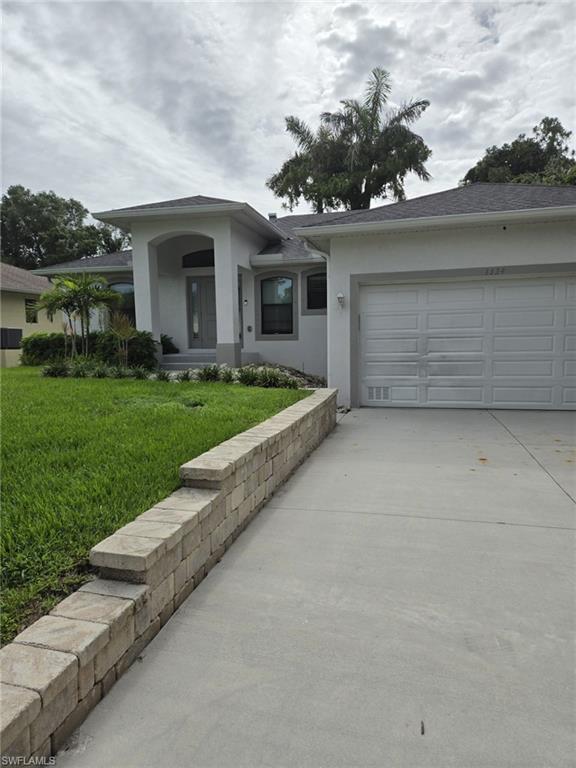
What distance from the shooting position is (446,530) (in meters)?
3.53

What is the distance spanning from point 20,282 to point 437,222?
16.8 metres

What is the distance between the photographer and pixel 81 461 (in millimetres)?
3672

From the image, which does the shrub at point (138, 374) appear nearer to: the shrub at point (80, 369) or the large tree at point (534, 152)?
the shrub at point (80, 369)

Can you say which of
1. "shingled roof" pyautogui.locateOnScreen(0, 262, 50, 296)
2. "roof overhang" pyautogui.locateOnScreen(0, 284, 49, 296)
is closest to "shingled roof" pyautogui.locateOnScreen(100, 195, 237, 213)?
"roof overhang" pyautogui.locateOnScreen(0, 284, 49, 296)

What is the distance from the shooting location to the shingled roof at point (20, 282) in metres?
17.6

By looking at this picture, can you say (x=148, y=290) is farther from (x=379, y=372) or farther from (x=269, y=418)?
(x=269, y=418)

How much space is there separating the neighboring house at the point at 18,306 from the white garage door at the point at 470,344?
1227 cm

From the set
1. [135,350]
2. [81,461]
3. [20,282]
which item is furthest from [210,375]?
[20,282]

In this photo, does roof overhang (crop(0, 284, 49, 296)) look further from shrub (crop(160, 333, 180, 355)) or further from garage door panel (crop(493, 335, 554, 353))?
garage door panel (crop(493, 335, 554, 353))

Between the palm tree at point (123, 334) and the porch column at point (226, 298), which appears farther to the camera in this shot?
the porch column at point (226, 298)

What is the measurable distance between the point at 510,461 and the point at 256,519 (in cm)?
313

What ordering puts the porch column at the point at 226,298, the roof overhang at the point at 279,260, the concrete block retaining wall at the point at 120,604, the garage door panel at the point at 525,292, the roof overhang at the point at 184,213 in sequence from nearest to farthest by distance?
1. the concrete block retaining wall at the point at 120,604
2. the garage door panel at the point at 525,292
3. the roof overhang at the point at 184,213
4. the porch column at the point at 226,298
5. the roof overhang at the point at 279,260

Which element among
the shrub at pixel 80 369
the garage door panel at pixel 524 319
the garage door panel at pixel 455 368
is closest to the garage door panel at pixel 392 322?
the garage door panel at pixel 455 368

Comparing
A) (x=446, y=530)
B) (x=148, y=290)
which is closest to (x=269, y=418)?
(x=446, y=530)
